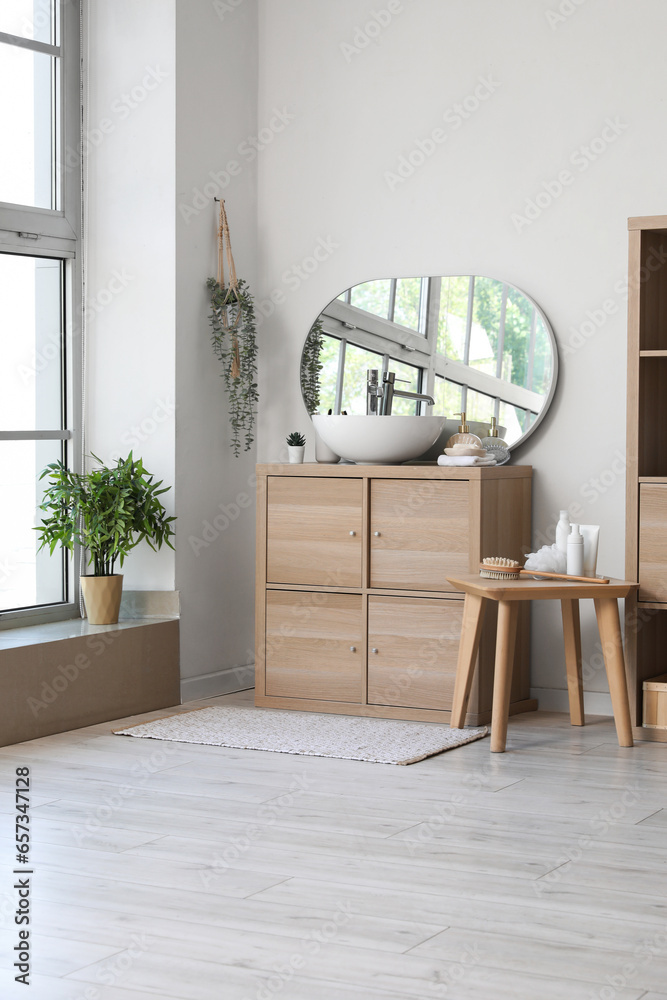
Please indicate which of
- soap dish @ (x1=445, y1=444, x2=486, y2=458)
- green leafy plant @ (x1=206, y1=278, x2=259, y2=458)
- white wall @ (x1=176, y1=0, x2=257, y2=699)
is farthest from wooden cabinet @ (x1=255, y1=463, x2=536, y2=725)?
green leafy plant @ (x1=206, y1=278, x2=259, y2=458)

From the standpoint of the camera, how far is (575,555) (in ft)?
12.5

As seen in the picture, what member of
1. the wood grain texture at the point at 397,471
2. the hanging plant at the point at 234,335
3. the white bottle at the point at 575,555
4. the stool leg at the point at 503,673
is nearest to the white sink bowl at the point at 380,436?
the wood grain texture at the point at 397,471

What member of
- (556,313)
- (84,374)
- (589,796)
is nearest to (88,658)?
(84,374)

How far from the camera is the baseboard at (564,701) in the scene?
165 inches

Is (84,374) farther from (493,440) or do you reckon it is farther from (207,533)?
(493,440)

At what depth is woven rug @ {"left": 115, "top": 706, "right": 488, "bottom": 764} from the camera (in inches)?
142

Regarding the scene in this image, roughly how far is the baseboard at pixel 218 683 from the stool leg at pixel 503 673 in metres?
1.33

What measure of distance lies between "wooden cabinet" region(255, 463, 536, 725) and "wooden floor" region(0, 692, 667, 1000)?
447 millimetres

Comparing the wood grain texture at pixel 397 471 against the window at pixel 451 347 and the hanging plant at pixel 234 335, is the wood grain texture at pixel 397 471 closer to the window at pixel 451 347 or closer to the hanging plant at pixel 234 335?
the window at pixel 451 347

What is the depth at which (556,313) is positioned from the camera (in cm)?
426

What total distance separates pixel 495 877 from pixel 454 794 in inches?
25.2

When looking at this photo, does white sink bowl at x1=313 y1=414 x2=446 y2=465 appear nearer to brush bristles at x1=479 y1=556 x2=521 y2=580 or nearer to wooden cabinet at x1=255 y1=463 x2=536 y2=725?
wooden cabinet at x1=255 y1=463 x2=536 y2=725

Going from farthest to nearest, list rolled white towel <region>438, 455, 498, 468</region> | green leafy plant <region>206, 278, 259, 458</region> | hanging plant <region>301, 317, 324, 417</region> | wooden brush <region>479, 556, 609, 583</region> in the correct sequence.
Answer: hanging plant <region>301, 317, 324, 417</region>
green leafy plant <region>206, 278, 259, 458</region>
rolled white towel <region>438, 455, 498, 468</region>
wooden brush <region>479, 556, 609, 583</region>

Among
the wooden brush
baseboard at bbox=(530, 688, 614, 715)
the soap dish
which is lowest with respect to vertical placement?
baseboard at bbox=(530, 688, 614, 715)
